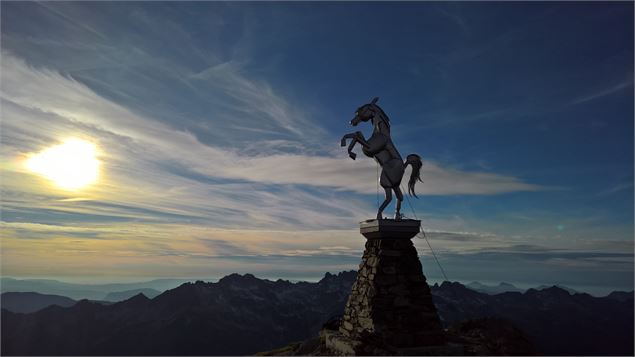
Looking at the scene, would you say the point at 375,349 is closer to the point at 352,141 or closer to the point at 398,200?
the point at 398,200

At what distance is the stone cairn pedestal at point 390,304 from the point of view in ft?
42.3

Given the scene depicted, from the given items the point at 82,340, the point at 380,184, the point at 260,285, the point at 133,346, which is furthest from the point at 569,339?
the point at 82,340

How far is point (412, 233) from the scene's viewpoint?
569 inches

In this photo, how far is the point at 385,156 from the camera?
1528 centimetres

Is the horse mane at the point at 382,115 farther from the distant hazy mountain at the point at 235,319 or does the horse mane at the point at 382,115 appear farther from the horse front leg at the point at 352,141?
the distant hazy mountain at the point at 235,319

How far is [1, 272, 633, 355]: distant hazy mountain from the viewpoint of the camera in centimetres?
6406

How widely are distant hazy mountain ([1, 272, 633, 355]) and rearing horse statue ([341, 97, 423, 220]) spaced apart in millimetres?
49356

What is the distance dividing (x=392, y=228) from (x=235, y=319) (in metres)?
77.1

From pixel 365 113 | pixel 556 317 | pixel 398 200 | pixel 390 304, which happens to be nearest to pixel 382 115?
pixel 365 113

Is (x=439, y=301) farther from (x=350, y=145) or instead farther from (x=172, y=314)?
(x=350, y=145)

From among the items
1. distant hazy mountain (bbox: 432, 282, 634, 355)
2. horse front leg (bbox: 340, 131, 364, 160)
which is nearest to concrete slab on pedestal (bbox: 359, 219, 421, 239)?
horse front leg (bbox: 340, 131, 364, 160)

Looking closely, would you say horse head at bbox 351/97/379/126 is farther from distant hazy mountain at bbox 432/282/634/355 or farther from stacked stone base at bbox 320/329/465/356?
distant hazy mountain at bbox 432/282/634/355

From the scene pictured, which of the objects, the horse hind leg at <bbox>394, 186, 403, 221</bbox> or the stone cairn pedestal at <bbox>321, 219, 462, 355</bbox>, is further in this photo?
the horse hind leg at <bbox>394, 186, 403, 221</bbox>

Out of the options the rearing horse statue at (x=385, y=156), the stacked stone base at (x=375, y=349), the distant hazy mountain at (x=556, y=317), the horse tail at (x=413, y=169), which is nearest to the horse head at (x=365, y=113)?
the rearing horse statue at (x=385, y=156)
